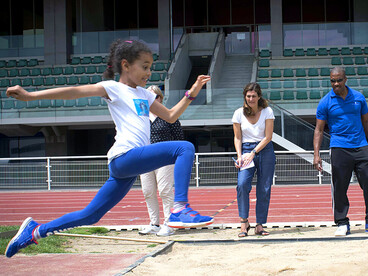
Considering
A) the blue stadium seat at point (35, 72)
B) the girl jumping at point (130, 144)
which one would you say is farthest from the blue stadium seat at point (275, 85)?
the girl jumping at point (130, 144)

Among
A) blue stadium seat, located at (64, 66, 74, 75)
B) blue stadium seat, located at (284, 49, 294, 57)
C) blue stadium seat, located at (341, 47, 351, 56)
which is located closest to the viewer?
blue stadium seat, located at (64, 66, 74, 75)

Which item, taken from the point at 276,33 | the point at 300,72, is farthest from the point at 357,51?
the point at 300,72

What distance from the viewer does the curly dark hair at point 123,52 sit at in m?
3.69

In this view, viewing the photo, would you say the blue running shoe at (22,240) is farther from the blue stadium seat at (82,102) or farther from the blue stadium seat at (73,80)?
the blue stadium seat at (73,80)

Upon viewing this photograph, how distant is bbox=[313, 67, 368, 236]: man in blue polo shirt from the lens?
223 inches

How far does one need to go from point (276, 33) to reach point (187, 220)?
2330 centimetres

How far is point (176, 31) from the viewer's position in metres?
26.9

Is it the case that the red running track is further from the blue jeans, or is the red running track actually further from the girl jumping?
the girl jumping

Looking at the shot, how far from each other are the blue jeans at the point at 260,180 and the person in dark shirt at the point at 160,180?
89cm

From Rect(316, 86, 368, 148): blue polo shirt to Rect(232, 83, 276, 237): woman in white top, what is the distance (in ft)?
2.27

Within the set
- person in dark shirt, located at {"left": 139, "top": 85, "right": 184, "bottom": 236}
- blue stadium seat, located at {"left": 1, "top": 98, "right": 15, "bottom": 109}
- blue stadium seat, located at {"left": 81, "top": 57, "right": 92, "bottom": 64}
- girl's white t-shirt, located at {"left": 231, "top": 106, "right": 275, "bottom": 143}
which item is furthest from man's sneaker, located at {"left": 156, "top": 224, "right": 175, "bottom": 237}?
blue stadium seat, located at {"left": 81, "top": 57, "right": 92, "bottom": 64}

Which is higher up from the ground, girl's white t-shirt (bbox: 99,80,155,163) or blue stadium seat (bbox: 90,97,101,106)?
blue stadium seat (bbox: 90,97,101,106)

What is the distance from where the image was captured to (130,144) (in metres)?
3.55

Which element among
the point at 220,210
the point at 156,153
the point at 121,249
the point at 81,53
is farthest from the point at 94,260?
the point at 81,53
